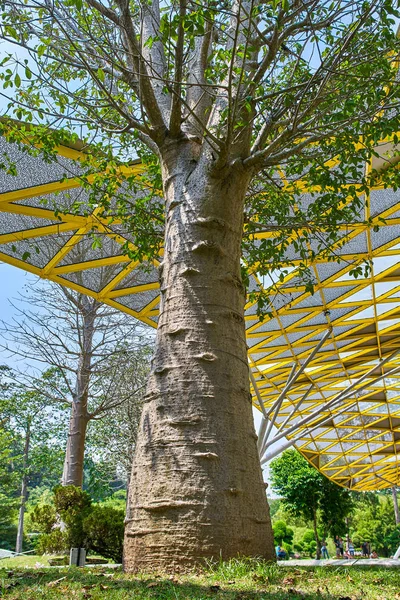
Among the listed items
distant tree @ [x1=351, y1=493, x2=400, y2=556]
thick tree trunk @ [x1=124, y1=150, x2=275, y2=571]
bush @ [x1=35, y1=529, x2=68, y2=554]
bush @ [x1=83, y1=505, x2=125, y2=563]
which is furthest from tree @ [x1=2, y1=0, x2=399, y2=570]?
distant tree @ [x1=351, y1=493, x2=400, y2=556]

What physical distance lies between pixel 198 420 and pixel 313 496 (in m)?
24.1

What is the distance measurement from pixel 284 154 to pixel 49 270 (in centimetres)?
684

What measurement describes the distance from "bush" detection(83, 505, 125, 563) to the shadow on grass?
20.3 feet

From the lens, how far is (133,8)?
17.4 feet

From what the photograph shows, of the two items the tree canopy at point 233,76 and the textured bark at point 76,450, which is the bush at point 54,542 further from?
the tree canopy at point 233,76

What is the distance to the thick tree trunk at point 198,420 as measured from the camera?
2568 mm

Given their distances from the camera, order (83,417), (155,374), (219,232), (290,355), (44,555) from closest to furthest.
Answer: (155,374), (219,232), (44,555), (83,417), (290,355)

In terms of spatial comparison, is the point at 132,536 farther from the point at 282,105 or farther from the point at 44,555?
the point at 44,555

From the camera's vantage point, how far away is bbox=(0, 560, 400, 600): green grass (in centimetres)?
206

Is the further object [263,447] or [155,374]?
[263,447]

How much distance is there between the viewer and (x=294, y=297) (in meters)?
12.2

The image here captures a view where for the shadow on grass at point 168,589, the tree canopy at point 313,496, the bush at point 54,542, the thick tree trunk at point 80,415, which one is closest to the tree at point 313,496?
the tree canopy at point 313,496

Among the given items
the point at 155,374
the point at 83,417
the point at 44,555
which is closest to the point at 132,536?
the point at 155,374

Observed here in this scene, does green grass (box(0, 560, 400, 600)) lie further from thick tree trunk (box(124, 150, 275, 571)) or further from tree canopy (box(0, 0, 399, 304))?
tree canopy (box(0, 0, 399, 304))
